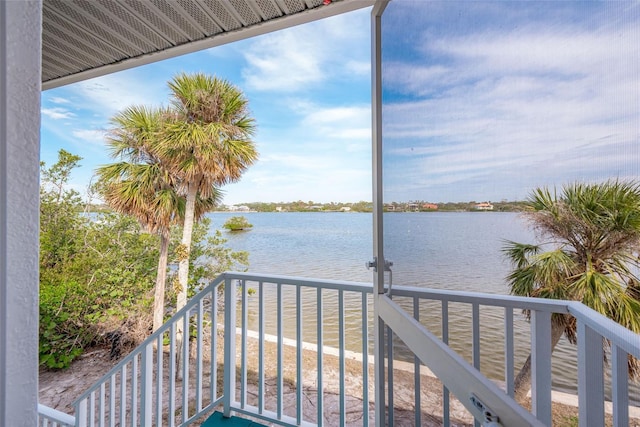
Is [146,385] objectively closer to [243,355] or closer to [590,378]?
[243,355]

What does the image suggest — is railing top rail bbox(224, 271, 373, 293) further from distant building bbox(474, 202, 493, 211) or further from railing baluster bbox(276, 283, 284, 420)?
distant building bbox(474, 202, 493, 211)

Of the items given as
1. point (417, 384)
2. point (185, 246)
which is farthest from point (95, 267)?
point (417, 384)

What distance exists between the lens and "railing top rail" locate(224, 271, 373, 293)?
166 centimetres

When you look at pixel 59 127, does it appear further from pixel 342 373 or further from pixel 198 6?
pixel 342 373

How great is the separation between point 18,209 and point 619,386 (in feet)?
2.52

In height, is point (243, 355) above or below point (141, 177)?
below

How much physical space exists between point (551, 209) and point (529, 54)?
0.69 ft

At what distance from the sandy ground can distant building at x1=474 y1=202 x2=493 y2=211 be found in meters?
0.28

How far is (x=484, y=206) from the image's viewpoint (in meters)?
0.51

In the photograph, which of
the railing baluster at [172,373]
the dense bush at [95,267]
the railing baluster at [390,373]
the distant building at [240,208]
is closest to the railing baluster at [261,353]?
the railing baluster at [172,373]

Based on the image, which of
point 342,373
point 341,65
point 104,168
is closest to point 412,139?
point 342,373

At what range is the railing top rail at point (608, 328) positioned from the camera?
280mm

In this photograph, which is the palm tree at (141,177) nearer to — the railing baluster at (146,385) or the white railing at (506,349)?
the railing baluster at (146,385)

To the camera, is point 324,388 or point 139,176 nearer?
point 324,388
